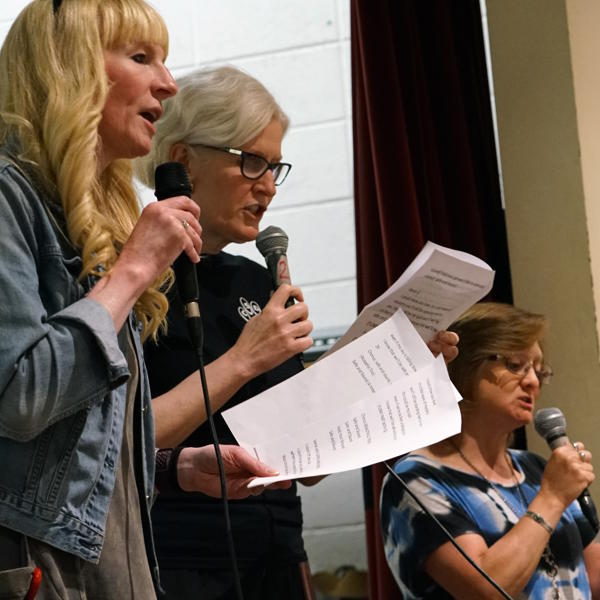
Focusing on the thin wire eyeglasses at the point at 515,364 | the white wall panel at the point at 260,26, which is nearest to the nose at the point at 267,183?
the thin wire eyeglasses at the point at 515,364

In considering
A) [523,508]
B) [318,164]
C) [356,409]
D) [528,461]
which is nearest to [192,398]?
[356,409]

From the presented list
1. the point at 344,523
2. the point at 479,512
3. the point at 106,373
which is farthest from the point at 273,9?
the point at 106,373

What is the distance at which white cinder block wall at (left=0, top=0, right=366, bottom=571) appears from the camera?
11.0 ft

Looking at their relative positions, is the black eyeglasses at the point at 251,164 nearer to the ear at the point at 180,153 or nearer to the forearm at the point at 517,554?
the ear at the point at 180,153

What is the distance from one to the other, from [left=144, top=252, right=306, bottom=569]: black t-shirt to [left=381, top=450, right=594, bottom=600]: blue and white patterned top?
0.40 meters

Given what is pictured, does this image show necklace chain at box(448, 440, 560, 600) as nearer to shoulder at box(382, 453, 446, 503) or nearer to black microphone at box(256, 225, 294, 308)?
shoulder at box(382, 453, 446, 503)

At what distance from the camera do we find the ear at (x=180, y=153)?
2.13 m

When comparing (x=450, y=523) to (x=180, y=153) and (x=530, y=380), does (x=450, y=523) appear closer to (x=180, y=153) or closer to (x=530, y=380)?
(x=530, y=380)

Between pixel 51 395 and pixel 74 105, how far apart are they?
38 cm

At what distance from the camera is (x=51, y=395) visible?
1.13 metres

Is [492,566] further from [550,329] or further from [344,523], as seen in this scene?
[344,523]

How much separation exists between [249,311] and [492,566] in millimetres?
697

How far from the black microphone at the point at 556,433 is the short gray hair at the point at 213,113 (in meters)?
0.88

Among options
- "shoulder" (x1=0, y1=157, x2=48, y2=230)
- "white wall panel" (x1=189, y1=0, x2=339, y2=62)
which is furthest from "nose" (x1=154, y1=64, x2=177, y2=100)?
"white wall panel" (x1=189, y1=0, x2=339, y2=62)
